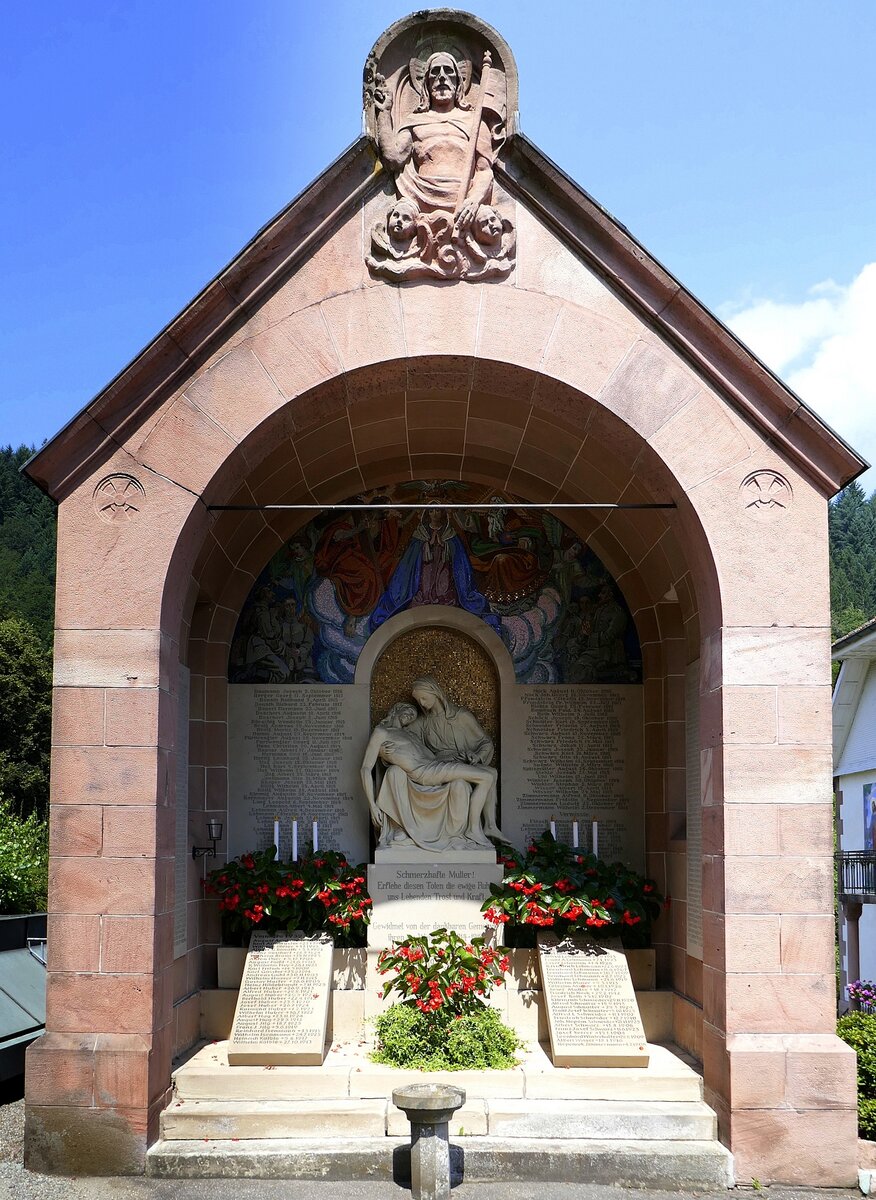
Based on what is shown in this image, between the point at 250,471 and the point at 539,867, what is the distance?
13.7ft

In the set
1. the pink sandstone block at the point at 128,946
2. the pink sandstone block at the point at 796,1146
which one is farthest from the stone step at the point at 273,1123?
the pink sandstone block at the point at 796,1146

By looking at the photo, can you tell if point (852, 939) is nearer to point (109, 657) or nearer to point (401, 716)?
point (401, 716)

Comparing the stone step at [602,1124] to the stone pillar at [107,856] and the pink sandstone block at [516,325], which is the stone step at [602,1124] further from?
the pink sandstone block at [516,325]

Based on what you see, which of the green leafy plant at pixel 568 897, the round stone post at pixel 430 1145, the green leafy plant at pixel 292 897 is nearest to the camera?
the round stone post at pixel 430 1145

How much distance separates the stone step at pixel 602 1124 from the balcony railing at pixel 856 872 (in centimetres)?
1826

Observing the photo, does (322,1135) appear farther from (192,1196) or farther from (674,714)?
(674,714)

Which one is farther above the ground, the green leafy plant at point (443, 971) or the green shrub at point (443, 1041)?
the green leafy plant at point (443, 971)

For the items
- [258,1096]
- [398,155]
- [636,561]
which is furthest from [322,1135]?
[398,155]

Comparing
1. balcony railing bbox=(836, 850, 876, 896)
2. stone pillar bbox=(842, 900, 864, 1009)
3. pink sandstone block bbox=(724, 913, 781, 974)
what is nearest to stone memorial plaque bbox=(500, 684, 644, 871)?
pink sandstone block bbox=(724, 913, 781, 974)

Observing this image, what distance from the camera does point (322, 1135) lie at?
8086 mm

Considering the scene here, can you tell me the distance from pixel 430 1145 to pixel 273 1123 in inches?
55.7

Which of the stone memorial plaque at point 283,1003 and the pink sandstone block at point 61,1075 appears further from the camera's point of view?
the stone memorial plaque at point 283,1003

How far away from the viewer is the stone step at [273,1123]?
8.09 m

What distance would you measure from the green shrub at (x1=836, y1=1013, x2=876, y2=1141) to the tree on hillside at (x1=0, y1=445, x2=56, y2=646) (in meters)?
31.2
